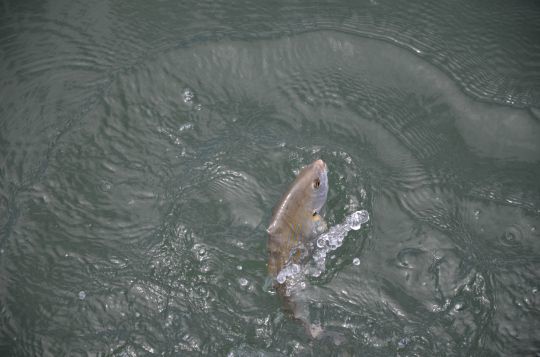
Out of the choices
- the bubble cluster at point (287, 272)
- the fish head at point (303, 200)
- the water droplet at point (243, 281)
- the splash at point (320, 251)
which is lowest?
the water droplet at point (243, 281)

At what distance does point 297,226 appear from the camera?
391 cm

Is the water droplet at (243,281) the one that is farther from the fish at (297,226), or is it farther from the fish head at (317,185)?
the fish head at (317,185)

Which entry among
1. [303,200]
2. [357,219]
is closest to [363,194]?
[357,219]

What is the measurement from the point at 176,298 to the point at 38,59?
10.8ft

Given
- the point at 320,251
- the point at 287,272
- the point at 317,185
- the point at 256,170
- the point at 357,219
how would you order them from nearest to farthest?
1. the point at 287,272
2. the point at 317,185
3. the point at 320,251
4. the point at 357,219
5. the point at 256,170

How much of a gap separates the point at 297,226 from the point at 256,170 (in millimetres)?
1083

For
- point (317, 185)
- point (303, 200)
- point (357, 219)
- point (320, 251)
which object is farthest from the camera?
point (357, 219)

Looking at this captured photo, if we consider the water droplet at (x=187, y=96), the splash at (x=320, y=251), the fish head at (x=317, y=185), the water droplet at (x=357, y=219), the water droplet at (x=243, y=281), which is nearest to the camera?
the splash at (x=320, y=251)

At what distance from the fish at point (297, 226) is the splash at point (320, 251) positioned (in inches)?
1.9

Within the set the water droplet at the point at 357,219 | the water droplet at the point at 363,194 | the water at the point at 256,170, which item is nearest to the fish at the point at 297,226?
the water at the point at 256,170

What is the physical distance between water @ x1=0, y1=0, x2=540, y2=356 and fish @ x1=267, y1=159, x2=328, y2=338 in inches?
9.6

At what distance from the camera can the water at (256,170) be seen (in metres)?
4.10

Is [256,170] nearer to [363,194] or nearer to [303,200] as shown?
[303,200]

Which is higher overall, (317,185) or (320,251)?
(317,185)
